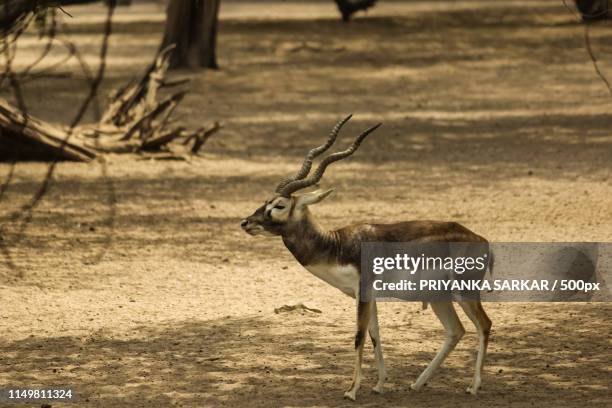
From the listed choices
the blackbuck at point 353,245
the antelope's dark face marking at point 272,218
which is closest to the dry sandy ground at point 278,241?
the blackbuck at point 353,245

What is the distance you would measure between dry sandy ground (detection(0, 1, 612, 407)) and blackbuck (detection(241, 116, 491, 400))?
23cm

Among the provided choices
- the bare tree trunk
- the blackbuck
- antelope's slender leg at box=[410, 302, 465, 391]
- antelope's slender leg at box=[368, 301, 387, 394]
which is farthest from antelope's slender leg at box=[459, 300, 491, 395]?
the bare tree trunk

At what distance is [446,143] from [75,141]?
484 centimetres

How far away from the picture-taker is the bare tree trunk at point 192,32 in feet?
81.8

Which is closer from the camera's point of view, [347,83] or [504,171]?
[504,171]

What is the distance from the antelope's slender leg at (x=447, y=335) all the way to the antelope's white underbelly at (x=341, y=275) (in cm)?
49

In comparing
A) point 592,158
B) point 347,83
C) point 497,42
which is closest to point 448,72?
point 347,83

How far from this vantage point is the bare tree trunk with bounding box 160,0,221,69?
24.9m

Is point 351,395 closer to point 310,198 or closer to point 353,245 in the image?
point 353,245

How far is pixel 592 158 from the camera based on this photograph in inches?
631

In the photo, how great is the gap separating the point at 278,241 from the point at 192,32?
14216 millimetres

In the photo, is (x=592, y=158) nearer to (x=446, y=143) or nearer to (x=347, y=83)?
(x=446, y=143)

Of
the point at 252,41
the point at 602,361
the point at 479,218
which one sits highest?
the point at 602,361

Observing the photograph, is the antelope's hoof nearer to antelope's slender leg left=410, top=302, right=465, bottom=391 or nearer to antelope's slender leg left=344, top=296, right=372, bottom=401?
antelope's slender leg left=344, top=296, right=372, bottom=401
